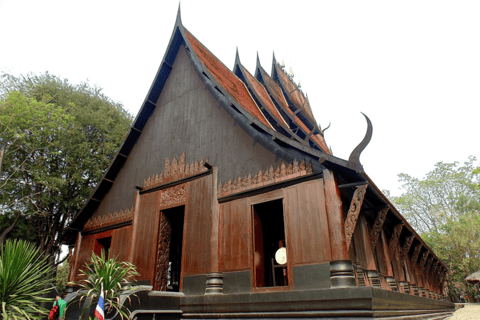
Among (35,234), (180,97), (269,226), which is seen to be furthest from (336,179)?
(35,234)

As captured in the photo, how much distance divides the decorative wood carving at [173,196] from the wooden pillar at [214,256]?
0.90 metres

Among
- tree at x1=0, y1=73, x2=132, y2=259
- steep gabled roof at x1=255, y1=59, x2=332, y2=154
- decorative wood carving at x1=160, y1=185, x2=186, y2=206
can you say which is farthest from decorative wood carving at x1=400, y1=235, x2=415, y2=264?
tree at x1=0, y1=73, x2=132, y2=259

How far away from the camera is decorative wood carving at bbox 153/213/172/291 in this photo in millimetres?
6598

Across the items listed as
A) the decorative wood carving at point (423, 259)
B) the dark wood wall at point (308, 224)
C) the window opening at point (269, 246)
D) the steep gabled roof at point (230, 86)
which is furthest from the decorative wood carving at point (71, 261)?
the decorative wood carving at point (423, 259)

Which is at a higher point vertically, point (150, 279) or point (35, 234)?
point (35, 234)

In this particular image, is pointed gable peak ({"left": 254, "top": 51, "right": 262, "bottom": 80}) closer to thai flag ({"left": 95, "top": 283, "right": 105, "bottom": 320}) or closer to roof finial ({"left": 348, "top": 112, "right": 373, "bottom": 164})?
roof finial ({"left": 348, "top": 112, "right": 373, "bottom": 164})

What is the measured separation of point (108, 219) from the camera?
825 centimetres

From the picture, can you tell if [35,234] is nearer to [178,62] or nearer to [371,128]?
[178,62]

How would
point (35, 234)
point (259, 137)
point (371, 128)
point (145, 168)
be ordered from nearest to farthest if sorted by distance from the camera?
point (371, 128) → point (259, 137) → point (145, 168) → point (35, 234)

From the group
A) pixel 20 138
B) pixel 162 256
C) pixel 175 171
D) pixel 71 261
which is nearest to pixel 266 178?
pixel 175 171

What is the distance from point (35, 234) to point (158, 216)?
9.69m

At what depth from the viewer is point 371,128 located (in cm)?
479

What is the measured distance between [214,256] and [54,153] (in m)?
9.41

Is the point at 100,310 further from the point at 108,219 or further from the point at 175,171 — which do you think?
the point at 108,219
